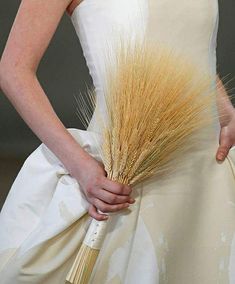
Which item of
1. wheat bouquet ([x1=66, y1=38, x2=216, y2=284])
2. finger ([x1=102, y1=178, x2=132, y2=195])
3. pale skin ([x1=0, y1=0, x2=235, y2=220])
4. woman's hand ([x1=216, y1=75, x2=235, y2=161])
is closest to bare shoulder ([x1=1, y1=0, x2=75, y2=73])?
pale skin ([x1=0, y1=0, x2=235, y2=220])

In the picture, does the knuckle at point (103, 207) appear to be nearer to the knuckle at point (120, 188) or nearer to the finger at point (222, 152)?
the knuckle at point (120, 188)

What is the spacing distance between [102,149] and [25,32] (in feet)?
0.73

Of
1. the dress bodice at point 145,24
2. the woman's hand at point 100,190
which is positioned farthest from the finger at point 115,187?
the dress bodice at point 145,24

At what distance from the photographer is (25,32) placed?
1.08m

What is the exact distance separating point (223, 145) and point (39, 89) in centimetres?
33

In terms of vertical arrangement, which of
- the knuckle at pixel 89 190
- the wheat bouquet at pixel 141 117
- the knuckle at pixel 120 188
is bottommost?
the knuckle at pixel 120 188

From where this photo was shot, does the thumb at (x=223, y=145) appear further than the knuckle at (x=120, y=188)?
Yes

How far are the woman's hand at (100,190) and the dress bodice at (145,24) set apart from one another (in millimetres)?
153

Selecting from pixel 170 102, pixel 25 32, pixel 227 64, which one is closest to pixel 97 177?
pixel 170 102

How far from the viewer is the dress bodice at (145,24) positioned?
1.11 metres

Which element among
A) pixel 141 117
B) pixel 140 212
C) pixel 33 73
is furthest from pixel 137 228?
pixel 33 73

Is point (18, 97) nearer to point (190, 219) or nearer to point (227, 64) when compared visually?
point (190, 219)

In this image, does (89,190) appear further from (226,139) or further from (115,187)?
(226,139)

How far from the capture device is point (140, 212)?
3.56ft
